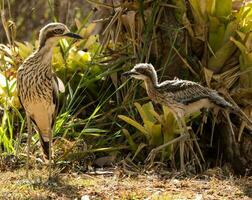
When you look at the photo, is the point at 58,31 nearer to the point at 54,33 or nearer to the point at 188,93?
the point at 54,33

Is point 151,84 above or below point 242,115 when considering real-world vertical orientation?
above

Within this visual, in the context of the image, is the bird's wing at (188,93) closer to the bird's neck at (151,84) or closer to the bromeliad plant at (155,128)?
the bird's neck at (151,84)

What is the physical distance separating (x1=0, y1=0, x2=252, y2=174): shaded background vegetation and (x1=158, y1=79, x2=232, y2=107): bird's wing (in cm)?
49

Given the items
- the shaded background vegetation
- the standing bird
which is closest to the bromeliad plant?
the shaded background vegetation

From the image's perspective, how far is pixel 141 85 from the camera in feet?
29.0

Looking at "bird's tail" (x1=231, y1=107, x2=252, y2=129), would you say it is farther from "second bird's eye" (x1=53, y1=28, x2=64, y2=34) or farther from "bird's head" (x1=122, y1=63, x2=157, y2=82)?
"second bird's eye" (x1=53, y1=28, x2=64, y2=34)

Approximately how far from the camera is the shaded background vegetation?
330 inches

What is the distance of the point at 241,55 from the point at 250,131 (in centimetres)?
87

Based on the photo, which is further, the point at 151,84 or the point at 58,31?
the point at 151,84

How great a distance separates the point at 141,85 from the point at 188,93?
1.12 m

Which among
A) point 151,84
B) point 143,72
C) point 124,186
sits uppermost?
point 143,72

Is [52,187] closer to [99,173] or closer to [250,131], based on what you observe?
[99,173]

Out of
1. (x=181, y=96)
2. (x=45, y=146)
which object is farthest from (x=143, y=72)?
(x=45, y=146)

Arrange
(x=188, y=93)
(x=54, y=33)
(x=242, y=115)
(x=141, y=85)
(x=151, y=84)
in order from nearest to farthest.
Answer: (x=54, y=33) < (x=188, y=93) < (x=151, y=84) < (x=242, y=115) < (x=141, y=85)
